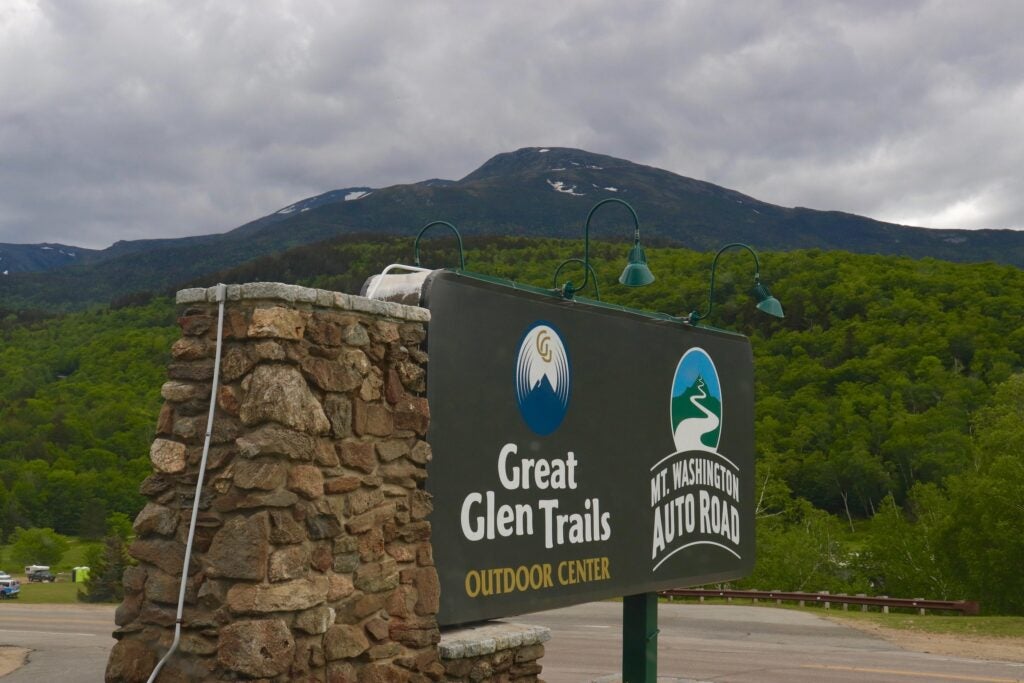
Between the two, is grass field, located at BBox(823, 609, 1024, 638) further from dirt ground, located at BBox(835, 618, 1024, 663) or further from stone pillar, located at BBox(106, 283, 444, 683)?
stone pillar, located at BBox(106, 283, 444, 683)

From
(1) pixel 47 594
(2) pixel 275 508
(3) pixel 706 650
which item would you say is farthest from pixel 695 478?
(1) pixel 47 594

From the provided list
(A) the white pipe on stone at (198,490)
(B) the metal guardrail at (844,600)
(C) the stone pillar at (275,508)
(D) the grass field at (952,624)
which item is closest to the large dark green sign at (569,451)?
(C) the stone pillar at (275,508)

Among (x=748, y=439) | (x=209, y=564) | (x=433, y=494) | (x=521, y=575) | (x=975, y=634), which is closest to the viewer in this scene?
(x=209, y=564)

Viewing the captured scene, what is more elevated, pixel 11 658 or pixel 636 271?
pixel 636 271

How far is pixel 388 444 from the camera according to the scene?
4.94 metres

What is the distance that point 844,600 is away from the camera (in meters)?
27.1

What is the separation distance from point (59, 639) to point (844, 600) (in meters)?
19.3

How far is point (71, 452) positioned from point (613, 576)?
6867 cm

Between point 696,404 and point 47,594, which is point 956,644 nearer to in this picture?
point 696,404

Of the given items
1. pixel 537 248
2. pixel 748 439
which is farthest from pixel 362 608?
pixel 537 248

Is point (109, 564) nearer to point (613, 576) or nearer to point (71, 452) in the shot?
point (613, 576)

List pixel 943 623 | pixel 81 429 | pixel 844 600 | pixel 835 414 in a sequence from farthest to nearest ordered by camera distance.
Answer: pixel 835 414 → pixel 81 429 → pixel 844 600 → pixel 943 623

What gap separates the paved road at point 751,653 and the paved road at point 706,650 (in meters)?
0.02

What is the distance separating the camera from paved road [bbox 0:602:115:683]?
14.8 m
